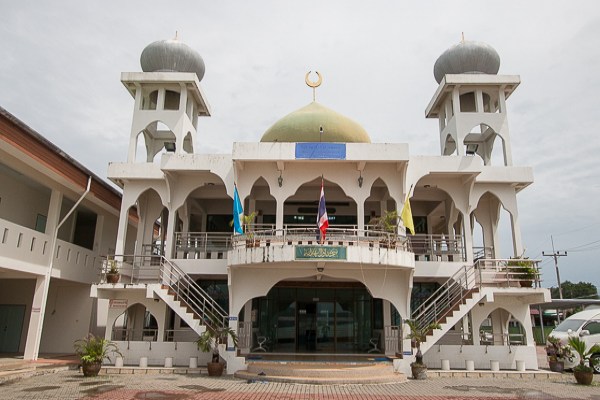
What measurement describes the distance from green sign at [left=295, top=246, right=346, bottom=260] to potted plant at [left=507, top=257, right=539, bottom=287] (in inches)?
249

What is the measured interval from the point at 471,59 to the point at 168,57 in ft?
44.5

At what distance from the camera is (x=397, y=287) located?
1586 centimetres

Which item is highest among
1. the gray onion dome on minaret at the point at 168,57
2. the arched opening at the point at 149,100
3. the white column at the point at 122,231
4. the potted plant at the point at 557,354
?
the gray onion dome on minaret at the point at 168,57

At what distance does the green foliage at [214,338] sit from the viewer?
15.0 metres

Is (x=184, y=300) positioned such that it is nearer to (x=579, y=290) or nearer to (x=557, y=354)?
(x=557, y=354)

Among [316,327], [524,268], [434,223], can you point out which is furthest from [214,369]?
[434,223]

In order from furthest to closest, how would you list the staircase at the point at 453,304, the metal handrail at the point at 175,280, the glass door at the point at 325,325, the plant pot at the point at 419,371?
1. the glass door at the point at 325,325
2. the metal handrail at the point at 175,280
3. the staircase at the point at 453,304
4. the plant pot at the point at 419,371

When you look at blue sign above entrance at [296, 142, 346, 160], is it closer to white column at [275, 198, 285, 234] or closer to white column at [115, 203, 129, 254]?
white column at [275, 198, 285, 234]

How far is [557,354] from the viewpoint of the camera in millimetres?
16656

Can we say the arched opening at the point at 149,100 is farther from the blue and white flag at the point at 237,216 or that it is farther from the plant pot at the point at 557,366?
the plant pot at the point at 557,366

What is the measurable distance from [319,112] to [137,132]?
25.8 ft

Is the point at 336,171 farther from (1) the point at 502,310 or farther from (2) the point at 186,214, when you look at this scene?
(1) the point at 502,310

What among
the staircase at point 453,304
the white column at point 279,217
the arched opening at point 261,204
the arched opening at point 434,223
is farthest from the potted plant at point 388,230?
the arched opening at point 261,204

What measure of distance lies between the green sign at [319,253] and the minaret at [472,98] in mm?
7778
